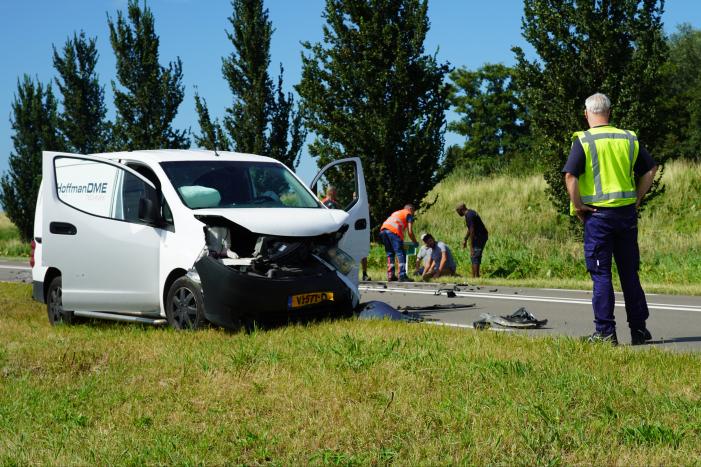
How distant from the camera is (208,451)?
456cm

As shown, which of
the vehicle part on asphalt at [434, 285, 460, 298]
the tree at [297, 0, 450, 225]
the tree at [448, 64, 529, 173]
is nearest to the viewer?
the vehicle part on asphalt at [434, 285, 460, 298]

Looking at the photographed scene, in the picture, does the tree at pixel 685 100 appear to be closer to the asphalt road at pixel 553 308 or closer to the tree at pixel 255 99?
the tree at pixel 255 99

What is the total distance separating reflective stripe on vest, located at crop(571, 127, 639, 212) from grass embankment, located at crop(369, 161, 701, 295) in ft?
23.1

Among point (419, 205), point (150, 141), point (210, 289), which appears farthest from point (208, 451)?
point (150, 141)

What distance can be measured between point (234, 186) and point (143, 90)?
22.9 meters

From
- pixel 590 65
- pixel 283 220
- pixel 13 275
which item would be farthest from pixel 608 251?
pixel 13 275

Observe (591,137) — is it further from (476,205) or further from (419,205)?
(476,205)

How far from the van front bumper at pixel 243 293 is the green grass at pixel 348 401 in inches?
9.4

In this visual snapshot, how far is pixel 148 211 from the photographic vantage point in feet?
27.3

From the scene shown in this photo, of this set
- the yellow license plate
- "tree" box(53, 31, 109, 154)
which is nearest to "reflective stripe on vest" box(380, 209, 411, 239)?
the yellow license plate

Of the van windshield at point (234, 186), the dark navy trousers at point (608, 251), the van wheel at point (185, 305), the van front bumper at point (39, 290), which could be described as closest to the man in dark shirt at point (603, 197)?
the dark navy trousers at point (608, 251)

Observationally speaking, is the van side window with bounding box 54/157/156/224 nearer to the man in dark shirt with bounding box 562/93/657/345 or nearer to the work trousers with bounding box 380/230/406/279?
the man in dark shirt with bounding box 562/93/657/345

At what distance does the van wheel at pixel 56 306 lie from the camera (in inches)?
382

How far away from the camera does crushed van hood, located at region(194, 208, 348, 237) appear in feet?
25.8
